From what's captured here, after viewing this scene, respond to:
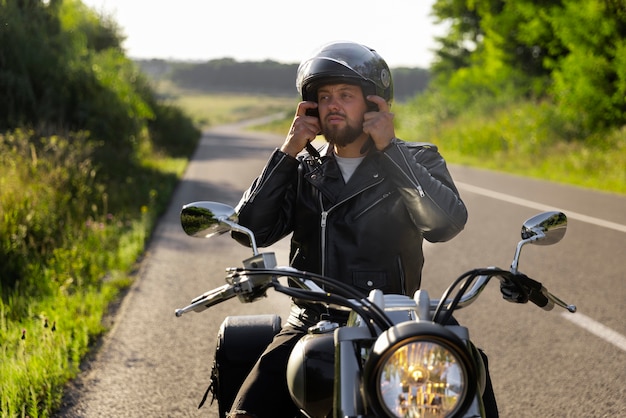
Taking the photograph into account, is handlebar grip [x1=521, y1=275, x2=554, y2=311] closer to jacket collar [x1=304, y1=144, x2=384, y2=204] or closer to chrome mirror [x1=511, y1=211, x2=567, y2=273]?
chrome mirror [x1=511, y1=211, x2=567, y2=273]

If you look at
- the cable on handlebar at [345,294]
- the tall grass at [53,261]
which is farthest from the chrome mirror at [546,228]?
the tall grass at [53,261]

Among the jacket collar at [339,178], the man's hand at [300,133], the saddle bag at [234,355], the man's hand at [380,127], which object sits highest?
the man's hand at [380,127]

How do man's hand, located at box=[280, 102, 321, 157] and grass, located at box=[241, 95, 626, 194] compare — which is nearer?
man's hand, located at box=[280, 102, 321, 157]

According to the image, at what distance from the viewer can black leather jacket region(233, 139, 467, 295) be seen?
290 centimetres

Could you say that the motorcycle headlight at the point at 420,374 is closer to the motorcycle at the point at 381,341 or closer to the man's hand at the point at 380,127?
the motorcycle at the point at 381,341

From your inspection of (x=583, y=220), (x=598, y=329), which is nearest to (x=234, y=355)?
(x=598, y=329)

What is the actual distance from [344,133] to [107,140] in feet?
42.6

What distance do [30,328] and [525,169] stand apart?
16202 mm

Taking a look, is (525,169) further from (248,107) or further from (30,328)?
(248,107)

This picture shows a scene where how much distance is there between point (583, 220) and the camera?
35.3 ft

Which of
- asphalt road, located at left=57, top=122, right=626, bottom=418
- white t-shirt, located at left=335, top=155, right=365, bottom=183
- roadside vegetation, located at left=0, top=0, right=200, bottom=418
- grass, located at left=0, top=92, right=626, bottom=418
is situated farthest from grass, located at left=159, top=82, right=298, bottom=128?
white t-shirt, located at left=335, top=155, right=365, bottom=183

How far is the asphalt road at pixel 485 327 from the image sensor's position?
4.44 meters

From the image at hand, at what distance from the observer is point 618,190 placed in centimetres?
1443

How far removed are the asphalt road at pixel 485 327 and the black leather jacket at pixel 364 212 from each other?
1.57 metres
